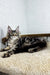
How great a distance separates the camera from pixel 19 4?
2.20 m

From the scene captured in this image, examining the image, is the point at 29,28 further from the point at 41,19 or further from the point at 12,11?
the point at 12,11

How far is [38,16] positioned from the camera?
83.0 inches

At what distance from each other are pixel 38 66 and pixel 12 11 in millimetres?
1456

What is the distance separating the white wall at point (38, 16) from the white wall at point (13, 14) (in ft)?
0.42

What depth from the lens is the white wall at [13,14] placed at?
76.3 inches

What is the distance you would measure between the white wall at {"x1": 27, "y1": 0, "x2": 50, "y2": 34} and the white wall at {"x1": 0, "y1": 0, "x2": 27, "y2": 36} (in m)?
0.13

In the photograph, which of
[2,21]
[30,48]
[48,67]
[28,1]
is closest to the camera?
[48,67]

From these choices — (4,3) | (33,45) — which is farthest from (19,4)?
(33,45)

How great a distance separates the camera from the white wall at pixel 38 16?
78.0 inches

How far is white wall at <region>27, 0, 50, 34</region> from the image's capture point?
1980mm

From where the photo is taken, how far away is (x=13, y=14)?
82.8 inches

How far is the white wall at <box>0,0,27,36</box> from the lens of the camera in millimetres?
1938

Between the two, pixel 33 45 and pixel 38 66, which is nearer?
pixel 38 66

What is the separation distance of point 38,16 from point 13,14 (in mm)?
497
